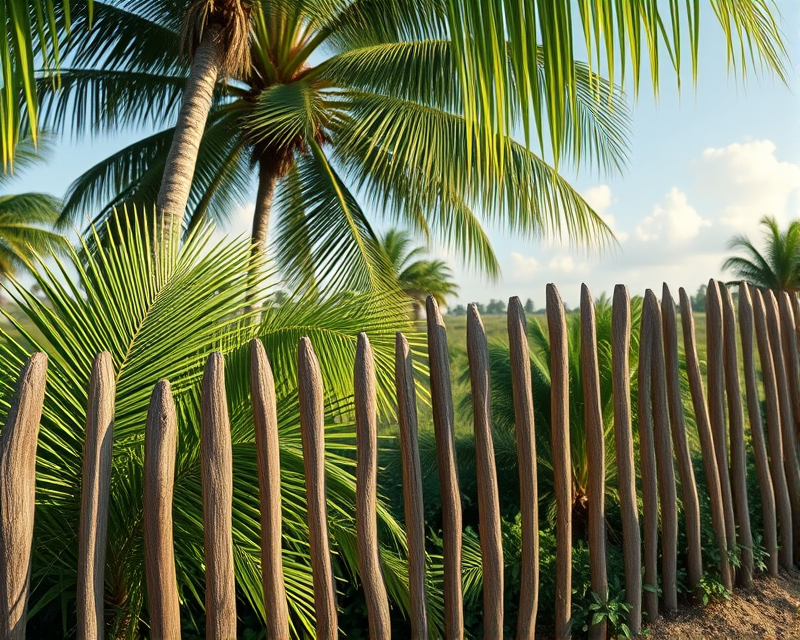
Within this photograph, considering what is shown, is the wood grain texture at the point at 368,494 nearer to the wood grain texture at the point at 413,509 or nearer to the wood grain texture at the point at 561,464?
the wood grain texture at the point at 413,509

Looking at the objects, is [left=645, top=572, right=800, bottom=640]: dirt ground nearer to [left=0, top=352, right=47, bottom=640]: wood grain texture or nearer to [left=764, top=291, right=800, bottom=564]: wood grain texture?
[left=764, top=291, right=800, bottom=564]: wood grain texture

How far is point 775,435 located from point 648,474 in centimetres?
127

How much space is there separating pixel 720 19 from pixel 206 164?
7.01 meters

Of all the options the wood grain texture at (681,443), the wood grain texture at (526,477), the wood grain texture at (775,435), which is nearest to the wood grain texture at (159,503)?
the wood grain texture at (526,477)

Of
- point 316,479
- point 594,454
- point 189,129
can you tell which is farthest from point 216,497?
point 189,129

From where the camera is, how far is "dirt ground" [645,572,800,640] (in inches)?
94.1

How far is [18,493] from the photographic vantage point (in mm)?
1288

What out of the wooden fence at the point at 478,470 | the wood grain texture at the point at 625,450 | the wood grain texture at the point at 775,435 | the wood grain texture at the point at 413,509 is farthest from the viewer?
the wood grain texture at the point at 775,435

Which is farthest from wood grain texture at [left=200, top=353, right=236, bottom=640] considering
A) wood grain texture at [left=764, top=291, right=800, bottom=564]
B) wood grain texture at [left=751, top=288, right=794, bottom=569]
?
wood grain texture at [left=764, top=291, right=800, bottom=564]

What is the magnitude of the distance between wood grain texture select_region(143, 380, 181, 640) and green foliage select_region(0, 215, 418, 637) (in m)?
0.37

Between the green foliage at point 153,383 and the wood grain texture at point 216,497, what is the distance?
1.11 feet

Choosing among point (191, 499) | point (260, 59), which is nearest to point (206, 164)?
point (260, 59)

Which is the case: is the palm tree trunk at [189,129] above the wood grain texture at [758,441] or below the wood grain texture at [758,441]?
above

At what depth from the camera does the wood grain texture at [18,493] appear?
4.18 feet
